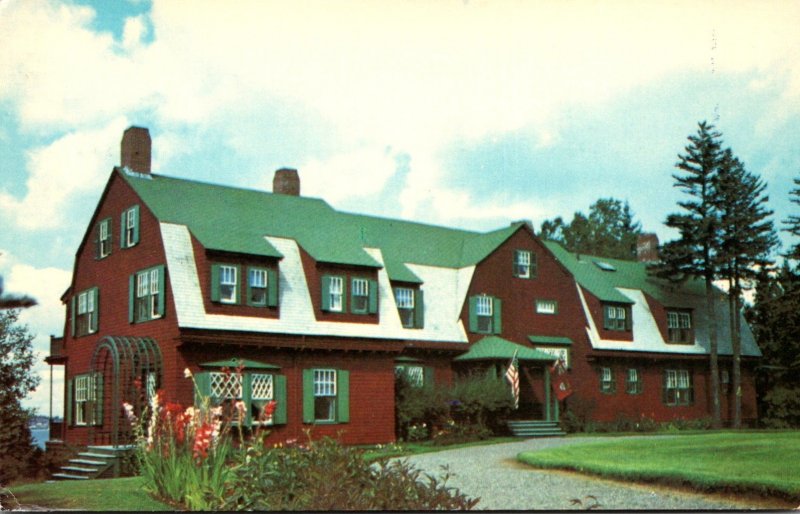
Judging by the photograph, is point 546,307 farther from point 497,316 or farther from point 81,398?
point 81,398

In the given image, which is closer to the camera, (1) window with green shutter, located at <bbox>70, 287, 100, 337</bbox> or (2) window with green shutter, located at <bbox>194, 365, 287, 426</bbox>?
(2) window with green shutter, located at <bbox>194, 365, 287, 426</bbox>

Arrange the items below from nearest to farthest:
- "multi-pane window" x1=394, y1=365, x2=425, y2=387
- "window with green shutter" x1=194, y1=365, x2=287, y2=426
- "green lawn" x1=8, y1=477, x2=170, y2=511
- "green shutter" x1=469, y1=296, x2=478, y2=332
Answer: "green lawn" x1=8, y1=477, x2=170, y2=511 < "window with green shutter" x1=194, y1=365, x2=287, y2=426 < "multi-pane window" x1=394, y1=365, x2=425, y2=387 < "green shutter" x1=469, y1=296, x2=478, y2=332

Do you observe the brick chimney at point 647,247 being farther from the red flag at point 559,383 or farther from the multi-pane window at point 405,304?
the multi-pane window at point 405,304

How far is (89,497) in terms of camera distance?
42.7ft

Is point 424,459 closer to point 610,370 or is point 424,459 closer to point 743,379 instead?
point 610,370

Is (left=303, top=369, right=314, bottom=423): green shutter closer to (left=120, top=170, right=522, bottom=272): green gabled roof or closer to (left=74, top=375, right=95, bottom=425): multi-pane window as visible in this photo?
(left=120, top=170, right=522, bottom=272): green gabled roof

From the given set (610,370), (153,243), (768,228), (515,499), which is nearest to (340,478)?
(515,499)

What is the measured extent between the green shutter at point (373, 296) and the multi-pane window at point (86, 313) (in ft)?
24.3

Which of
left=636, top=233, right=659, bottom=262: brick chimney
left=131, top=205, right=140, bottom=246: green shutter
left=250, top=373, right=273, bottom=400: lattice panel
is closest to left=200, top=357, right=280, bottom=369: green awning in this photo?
left=250, top=373, right=273, bottom=400: lattice panel

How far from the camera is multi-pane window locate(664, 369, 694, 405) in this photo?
34.7 metres

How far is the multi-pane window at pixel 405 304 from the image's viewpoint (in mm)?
27828

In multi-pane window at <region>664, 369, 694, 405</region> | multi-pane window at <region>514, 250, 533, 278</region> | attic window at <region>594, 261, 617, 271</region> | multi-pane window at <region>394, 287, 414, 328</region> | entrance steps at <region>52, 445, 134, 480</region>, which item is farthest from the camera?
attic window at <region>594, 261, 617, 271</region>

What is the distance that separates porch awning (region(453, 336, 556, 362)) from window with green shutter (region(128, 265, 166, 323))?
400 inches

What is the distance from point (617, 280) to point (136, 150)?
20.1m
